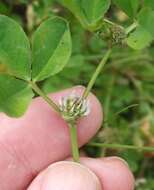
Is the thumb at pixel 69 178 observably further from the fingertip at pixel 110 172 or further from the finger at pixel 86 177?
the fingertip at pixel 110 172

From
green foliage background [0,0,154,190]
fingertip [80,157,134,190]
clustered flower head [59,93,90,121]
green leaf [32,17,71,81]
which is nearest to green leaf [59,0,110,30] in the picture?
green leaf [32,17,71,81]

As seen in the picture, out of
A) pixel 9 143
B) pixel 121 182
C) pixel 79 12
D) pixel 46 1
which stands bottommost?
pixel 121 182

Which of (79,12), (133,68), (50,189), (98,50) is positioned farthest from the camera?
(133,68)

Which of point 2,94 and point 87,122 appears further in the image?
point 87,122

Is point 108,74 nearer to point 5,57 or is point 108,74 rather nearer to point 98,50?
point 98,50

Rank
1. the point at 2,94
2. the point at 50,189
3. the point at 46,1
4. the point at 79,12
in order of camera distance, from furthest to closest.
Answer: the point at 46,1 → the point at 50,189 → the point at 2,94 → the point at 79,12

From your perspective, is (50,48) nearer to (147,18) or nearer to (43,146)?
(147,18)

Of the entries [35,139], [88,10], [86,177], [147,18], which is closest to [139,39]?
[147,18]

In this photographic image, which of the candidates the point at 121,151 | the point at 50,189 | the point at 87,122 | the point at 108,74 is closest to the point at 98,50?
the point at 108,74
